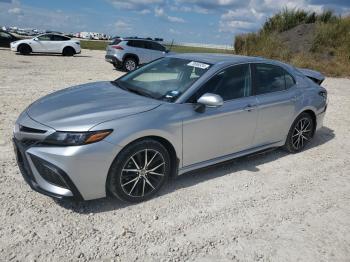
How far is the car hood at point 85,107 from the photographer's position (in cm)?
370

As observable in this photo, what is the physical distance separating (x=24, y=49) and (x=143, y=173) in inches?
822

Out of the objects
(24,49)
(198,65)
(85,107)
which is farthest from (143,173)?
(24,49)

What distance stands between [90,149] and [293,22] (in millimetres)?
25034

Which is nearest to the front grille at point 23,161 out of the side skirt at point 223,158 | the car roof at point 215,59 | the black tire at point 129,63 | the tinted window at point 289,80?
the side skirt at point 223,158

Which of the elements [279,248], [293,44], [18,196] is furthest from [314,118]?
[293,44]

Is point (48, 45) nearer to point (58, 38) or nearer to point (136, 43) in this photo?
point (58, 38)

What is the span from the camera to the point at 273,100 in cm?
528

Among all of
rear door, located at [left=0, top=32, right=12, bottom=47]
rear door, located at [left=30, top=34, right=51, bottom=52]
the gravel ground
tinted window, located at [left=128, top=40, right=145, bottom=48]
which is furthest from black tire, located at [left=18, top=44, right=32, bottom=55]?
the gravel ground

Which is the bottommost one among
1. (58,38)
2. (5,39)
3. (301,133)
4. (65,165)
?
(301,133)

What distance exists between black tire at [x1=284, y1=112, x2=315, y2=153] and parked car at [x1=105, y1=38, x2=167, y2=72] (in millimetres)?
11367

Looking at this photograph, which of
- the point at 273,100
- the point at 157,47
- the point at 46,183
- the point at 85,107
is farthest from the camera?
the point at 157,47

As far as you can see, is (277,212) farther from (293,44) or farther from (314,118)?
(293,44)

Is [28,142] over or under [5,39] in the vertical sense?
under

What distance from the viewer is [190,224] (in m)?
3.78
